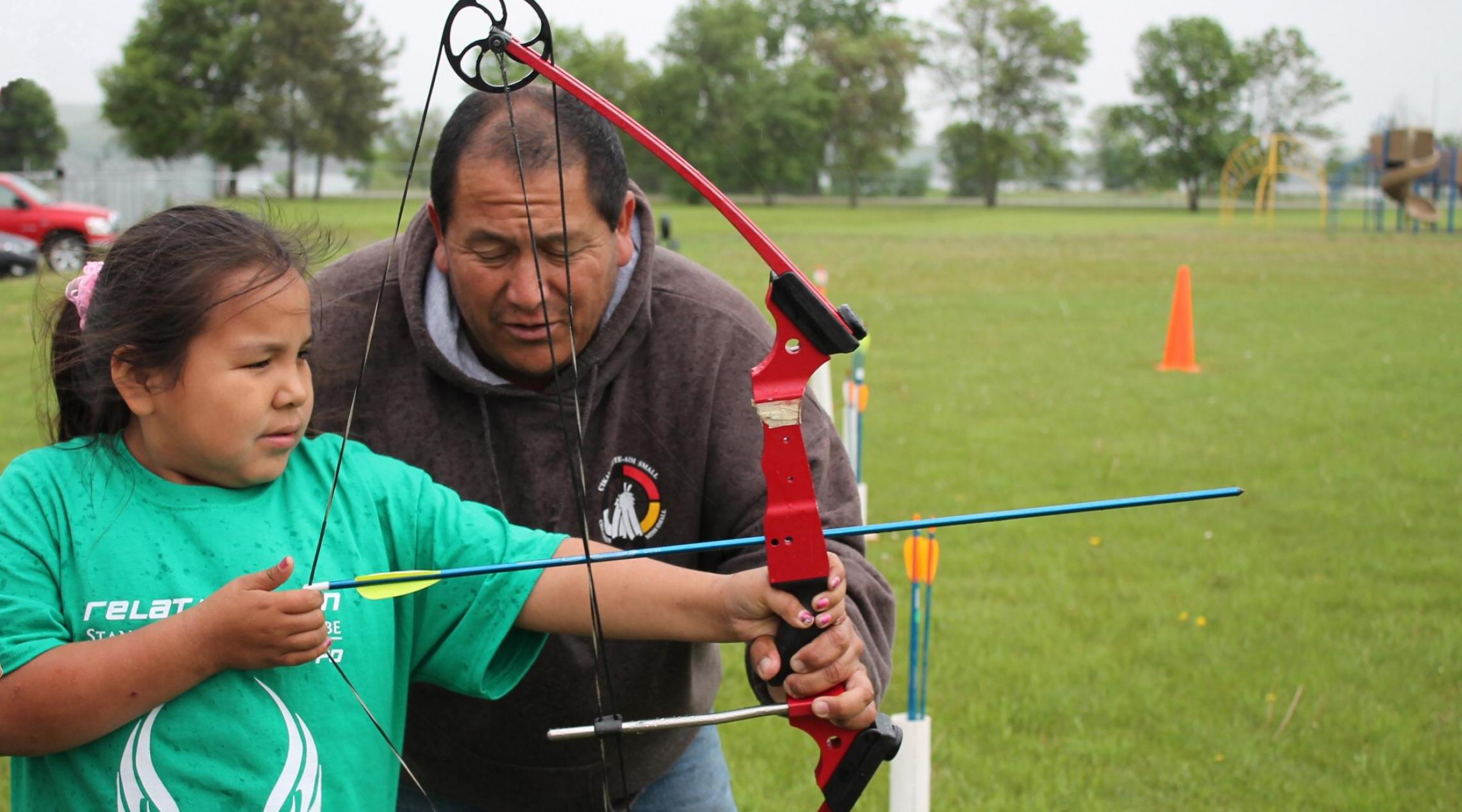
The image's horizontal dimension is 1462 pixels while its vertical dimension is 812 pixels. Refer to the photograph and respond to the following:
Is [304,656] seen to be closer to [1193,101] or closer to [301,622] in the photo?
[301,622]

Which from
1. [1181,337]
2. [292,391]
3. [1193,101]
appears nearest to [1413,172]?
[1193,101]

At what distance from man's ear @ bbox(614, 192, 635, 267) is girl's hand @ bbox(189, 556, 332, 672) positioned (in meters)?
0.93

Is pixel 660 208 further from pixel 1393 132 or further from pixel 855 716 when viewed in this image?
pixel 1393 132

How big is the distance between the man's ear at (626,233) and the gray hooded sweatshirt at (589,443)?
0.11 ft

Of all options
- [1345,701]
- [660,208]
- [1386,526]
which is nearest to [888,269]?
[1386,526]

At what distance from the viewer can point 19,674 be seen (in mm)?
1631

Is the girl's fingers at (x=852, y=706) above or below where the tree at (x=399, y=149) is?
below

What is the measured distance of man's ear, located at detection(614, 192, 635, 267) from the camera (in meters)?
2.39

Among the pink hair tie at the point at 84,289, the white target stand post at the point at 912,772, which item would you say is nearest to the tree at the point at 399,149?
the pink hair tie at the point at 84,289

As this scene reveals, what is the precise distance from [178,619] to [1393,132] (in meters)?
35.6

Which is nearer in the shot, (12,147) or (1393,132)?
(12,147)

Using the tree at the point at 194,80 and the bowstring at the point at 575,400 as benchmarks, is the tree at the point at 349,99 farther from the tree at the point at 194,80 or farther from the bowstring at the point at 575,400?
the bowstring at the point at 575,400

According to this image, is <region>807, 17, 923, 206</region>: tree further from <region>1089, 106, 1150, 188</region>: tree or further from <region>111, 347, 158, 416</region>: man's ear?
<region>1089, 106, 1150, 188</region>: tree

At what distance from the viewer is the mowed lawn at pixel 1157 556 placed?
4.02 meters
